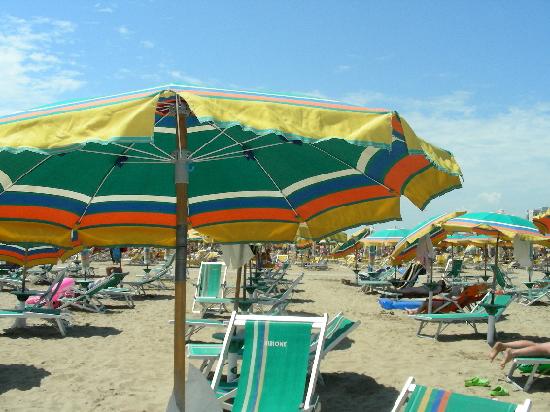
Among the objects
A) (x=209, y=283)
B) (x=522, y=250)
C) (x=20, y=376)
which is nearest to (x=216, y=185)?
(x=20, y=376)

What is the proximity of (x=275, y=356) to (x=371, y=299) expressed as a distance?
39.6ft

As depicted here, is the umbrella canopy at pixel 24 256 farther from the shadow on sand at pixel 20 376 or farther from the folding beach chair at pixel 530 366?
the folding beach chair at pixel 530 366

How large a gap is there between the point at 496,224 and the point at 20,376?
28.7 ft

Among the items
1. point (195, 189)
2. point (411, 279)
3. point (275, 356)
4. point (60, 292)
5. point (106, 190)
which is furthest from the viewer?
point (411, 279)

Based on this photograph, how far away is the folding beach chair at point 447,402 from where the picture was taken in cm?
303

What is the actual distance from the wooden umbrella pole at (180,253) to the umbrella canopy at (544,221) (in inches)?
311

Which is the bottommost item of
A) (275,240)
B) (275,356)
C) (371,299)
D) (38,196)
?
(371,299)

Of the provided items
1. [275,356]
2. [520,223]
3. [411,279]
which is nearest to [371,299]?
[411,279]

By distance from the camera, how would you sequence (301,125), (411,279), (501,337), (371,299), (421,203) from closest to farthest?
(301,125) < (421,203) < (501,337) < (371,299) < (411,279)

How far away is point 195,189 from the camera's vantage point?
4.30 meters

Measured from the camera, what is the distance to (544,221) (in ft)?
31.0

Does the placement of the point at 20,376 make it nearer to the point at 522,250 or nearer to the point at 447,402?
the point at 447,402

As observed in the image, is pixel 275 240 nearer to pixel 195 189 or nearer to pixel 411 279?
pixel 195 189

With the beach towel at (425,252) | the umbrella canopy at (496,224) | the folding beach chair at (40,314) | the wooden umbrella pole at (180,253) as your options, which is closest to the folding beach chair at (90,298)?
the folding beach chair at (40,314)
